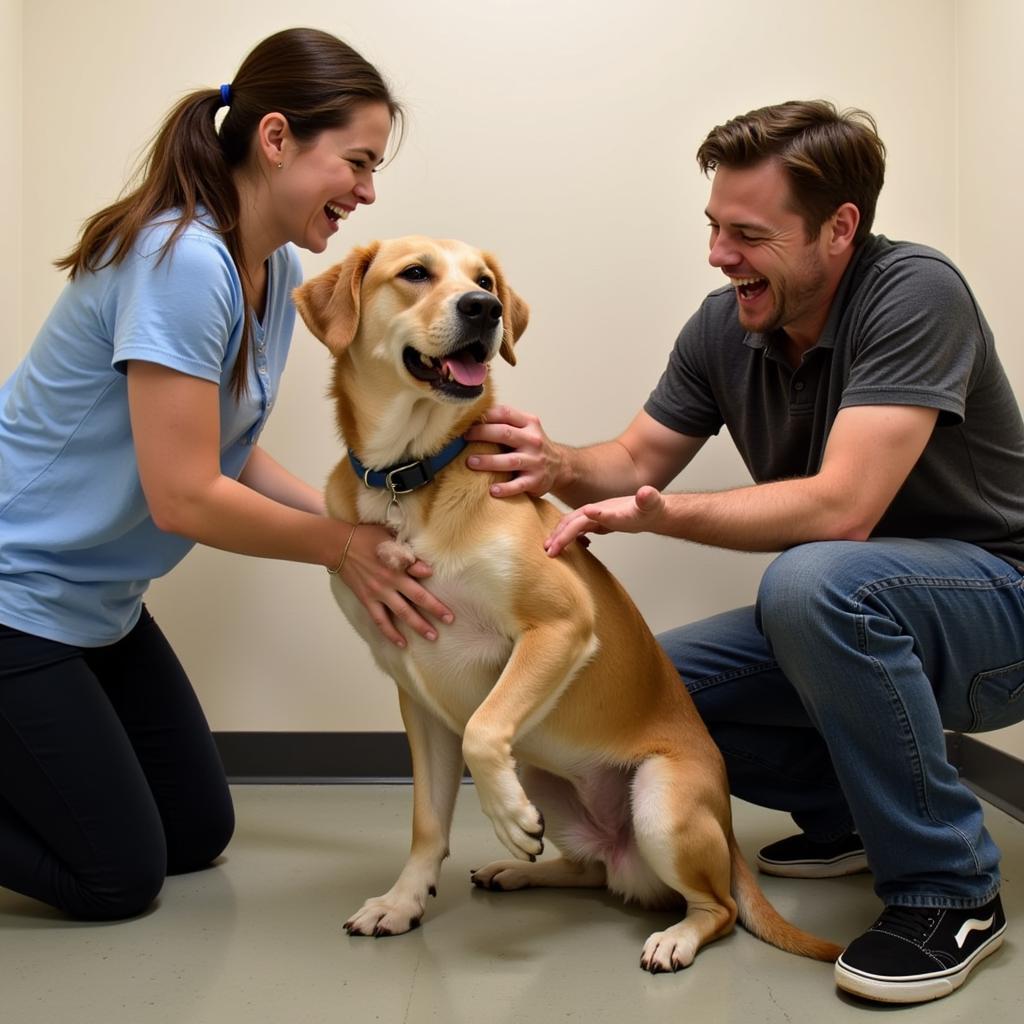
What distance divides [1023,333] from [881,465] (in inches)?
40.6

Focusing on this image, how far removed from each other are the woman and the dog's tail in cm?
70

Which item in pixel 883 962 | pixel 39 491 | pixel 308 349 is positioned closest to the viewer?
pixel 883 962

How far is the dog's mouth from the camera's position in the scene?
184 cm

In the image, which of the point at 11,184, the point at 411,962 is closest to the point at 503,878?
the point at 411,962

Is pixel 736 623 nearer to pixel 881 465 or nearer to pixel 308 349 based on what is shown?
pixel 881 465

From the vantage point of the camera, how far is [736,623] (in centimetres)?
232

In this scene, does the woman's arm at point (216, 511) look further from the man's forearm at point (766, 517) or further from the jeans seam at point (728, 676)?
the jeans seam at point (728, 676)

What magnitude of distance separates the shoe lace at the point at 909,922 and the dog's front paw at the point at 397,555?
3.15 ft

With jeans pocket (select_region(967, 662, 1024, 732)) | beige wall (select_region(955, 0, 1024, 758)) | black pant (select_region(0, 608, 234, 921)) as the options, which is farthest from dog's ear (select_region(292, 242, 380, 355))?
beige wall (select_region(955, 0, 1024, 758))

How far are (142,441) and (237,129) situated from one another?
645mm

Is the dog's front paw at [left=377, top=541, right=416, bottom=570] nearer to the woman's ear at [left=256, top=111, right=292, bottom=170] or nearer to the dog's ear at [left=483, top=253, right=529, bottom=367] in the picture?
the dog's ear at [left=483, top=253, right=529, bottom=367]

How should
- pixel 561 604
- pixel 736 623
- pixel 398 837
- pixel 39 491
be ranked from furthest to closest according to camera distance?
1. pixel 398 837
2. pixel 736 623
3. pixel 39 491
4. pixel 561 604

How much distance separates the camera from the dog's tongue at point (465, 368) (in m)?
1.84

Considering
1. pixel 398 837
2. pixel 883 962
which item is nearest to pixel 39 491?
pixel 398 837
